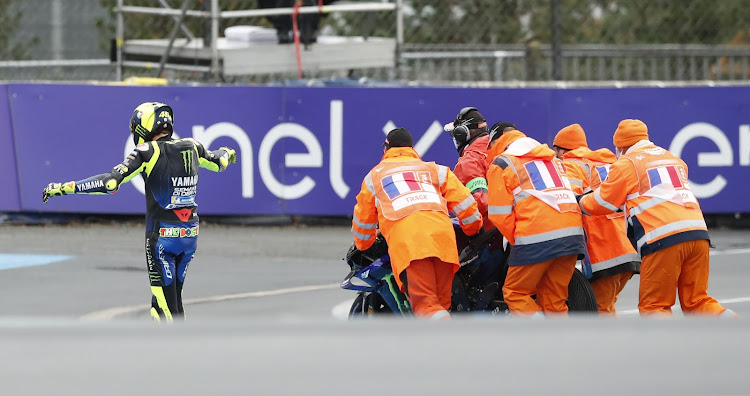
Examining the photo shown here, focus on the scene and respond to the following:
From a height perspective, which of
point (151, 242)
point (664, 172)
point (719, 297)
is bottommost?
point (719, 297)

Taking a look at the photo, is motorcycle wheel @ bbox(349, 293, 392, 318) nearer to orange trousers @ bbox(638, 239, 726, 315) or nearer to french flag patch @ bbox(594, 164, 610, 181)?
orange trousers @ bbox(638, 239, 726, 315)

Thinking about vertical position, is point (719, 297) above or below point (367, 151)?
below

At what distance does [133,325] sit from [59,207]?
12297 mm

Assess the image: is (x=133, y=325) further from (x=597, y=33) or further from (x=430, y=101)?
(x=597, y=33)

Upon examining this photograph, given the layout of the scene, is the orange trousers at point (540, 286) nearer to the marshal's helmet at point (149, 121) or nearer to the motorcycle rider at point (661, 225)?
the motorcycle rider at point (661, 225)

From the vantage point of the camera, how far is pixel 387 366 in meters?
2.42

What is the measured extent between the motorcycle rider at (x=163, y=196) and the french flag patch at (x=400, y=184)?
1400mm

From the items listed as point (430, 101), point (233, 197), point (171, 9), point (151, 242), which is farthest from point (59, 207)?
point (151, 242)

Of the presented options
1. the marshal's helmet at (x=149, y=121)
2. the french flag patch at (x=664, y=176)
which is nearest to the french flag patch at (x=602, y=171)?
the french flag patch at (x=664, y=176)

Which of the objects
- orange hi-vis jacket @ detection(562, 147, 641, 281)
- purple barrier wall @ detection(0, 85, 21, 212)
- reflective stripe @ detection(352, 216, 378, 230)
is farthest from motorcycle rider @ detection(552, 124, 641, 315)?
purple barrier wall @ detection(0, 85, 21, 212)

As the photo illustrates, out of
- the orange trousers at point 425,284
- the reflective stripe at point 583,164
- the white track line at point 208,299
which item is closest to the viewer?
the orange trousers at point 425,284

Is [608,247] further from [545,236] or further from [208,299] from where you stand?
[208,299]

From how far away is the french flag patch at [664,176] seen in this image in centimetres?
768

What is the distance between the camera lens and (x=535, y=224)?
7.21m
